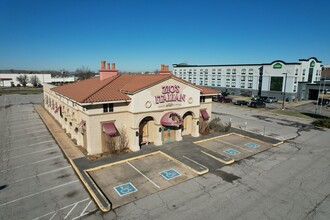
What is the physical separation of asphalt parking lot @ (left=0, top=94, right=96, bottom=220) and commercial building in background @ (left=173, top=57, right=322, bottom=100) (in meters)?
47.7

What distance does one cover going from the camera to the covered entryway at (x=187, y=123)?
26.7 m

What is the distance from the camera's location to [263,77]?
64.4 m

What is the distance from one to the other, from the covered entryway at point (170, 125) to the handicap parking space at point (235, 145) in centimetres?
301

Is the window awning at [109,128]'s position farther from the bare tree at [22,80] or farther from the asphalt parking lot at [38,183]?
the bare tree at [22,80]

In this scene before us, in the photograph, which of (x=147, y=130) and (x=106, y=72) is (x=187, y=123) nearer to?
(x=147, y=130)

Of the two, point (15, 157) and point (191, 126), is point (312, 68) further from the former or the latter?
point (15, 157)

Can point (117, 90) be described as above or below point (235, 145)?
above

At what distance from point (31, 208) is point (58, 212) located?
1773 millimetres

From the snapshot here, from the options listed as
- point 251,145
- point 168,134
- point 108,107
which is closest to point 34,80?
point 108,107

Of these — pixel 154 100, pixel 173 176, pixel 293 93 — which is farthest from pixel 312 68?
pixel 173 176

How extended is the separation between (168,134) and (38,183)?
13207 millimetres

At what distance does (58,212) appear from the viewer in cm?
1245

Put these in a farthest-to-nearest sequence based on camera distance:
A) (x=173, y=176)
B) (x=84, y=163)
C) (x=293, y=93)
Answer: (x=293, y=93) < (x=84, y=163) < (x=173, y=176)

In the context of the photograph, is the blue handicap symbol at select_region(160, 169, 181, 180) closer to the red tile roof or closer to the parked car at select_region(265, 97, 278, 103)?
the red tile roof
